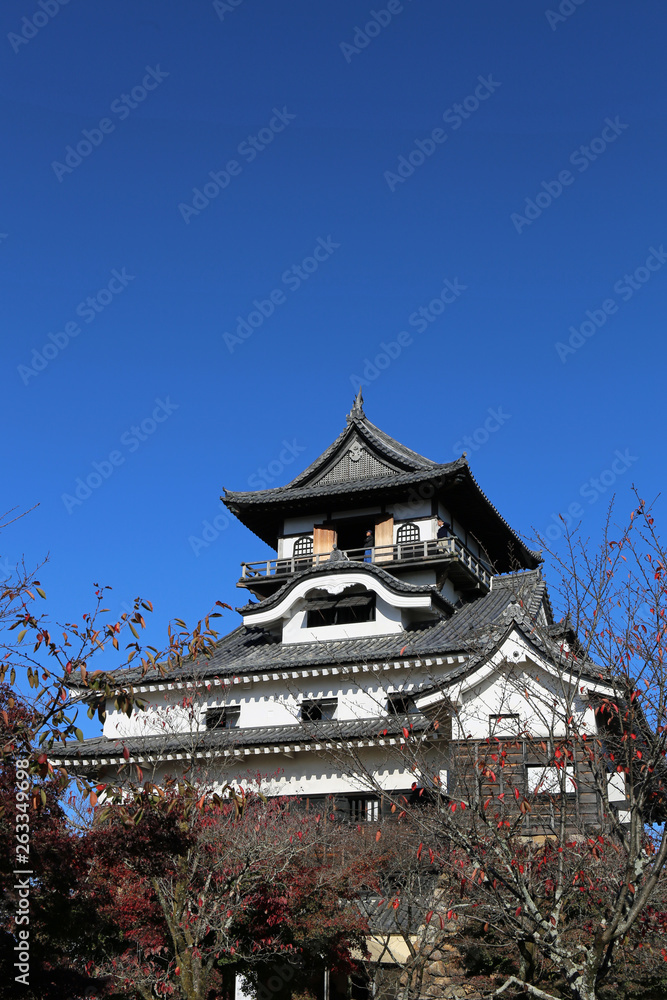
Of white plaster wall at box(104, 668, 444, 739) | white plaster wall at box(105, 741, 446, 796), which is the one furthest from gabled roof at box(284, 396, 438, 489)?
white plaster wall at box(105, 741, 446, 796)

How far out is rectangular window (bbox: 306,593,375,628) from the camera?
1098 inches

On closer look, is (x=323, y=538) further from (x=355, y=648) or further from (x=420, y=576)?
(x=355, y=648)

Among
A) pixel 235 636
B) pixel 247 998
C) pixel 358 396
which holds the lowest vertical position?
pixel 247 998

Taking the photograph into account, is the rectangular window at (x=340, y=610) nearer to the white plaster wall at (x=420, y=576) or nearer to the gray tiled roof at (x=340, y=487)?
the white plaster wall at (x=420, y=576)

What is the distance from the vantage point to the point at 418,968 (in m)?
12.5

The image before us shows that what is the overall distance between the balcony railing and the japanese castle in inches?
2.6

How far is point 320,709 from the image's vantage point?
2523 cm

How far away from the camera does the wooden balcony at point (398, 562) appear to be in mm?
28116

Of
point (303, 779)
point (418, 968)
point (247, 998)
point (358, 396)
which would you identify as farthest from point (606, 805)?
point (358, 396)

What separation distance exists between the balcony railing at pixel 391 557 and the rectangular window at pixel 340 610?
1.21 m

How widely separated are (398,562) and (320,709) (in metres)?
5.55

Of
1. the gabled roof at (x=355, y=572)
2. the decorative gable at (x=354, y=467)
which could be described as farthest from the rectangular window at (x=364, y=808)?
the decorative gable at (x=354, y=467)

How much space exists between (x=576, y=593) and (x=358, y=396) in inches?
1008

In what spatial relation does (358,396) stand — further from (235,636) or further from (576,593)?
(576,593)
